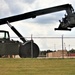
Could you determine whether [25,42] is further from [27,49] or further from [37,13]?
[37,13]

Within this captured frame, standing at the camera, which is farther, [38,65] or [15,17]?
[15,17]

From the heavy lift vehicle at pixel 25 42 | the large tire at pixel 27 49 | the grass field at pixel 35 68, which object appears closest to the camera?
the grass field at pixel 35 68

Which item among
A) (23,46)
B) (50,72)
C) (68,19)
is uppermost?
(68,19)

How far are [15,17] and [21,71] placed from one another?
1193cm

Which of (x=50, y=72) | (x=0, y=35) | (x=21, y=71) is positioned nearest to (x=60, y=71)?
(x=50, y=72)

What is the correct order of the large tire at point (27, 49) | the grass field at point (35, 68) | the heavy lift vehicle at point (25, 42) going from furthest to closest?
the large tire at point (27, 49)
the heavy lift vehicle at point (25, 42)
the grass field at point (35, 68)

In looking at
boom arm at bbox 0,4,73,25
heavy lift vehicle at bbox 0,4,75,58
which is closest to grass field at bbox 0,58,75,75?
heavy lift vehicle at bbox 0,4,75,58

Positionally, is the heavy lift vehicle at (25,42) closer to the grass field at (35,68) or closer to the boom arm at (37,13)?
the boom arm at (37,13)

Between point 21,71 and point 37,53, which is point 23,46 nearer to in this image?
point 37,53

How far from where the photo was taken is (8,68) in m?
16.4

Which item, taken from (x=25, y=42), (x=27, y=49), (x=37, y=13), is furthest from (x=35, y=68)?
(x=37, y=13)

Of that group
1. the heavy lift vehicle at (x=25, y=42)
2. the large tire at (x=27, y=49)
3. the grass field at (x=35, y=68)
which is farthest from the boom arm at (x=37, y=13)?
the grass field at (x=35, y=68)

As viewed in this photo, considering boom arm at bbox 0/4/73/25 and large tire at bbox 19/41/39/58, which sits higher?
boom arm at bbox 0/4/73/25

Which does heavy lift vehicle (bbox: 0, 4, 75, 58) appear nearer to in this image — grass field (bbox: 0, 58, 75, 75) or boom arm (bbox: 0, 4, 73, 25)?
boom arm (bbox: 0, 4, 73, 25)
